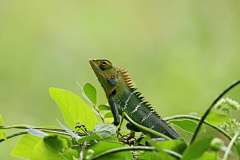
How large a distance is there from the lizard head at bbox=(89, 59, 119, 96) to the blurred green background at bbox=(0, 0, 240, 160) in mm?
2423

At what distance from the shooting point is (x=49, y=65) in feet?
12.0

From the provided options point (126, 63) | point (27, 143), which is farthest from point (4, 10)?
point (27, 143)

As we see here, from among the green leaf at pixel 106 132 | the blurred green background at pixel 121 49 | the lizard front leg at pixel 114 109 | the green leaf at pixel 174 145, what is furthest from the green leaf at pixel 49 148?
the blurred green background at pixel 121 49

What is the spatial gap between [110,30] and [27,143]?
3717 millimetres

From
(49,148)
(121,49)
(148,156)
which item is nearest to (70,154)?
(49,148)

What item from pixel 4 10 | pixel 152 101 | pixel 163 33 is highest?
pixel 4 10

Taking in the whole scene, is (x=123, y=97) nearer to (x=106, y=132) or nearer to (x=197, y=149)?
(x=106, y=132)

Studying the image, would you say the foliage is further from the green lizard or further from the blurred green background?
the blurred green background

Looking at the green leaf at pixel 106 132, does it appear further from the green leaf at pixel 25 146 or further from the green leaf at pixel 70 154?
the green leaf at pixel 25 146

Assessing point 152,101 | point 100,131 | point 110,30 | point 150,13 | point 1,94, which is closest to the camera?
point 100,131

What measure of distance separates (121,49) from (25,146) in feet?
11.5

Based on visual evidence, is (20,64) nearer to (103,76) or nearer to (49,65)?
(49,65)

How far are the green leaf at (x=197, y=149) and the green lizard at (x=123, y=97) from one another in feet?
1.80

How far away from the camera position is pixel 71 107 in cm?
70
